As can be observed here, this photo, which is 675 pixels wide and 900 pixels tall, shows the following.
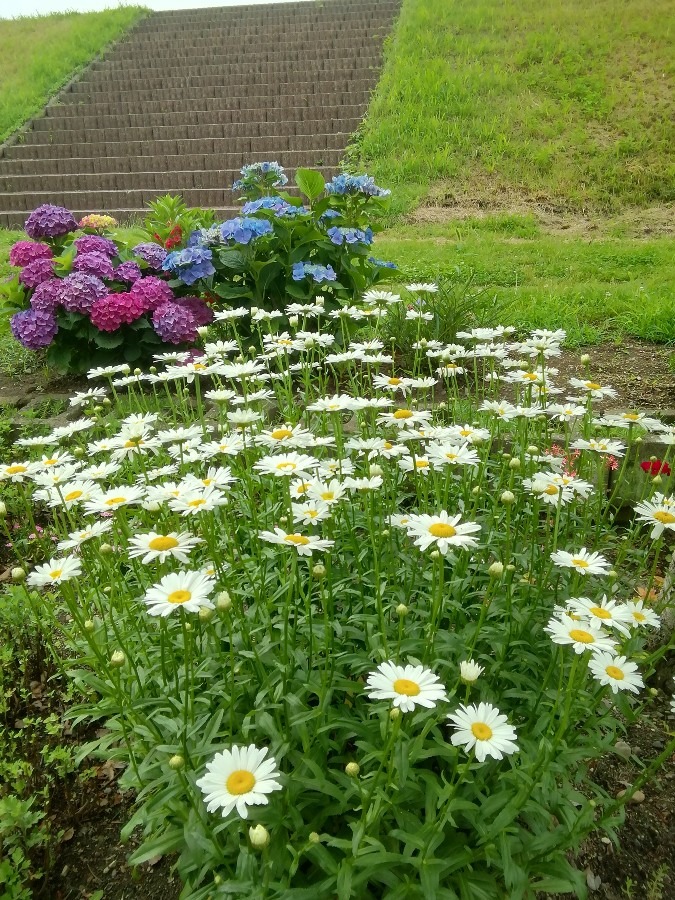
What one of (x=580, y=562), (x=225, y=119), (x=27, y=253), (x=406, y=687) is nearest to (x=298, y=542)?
(x=406, y=687)

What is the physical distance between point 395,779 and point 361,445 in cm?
67

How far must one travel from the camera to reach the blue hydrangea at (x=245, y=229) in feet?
10.4

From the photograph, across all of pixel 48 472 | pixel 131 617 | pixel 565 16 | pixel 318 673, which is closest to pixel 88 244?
pixel 48 472

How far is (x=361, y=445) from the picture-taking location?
4.81 ft

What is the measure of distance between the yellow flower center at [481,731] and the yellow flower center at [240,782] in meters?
0.33

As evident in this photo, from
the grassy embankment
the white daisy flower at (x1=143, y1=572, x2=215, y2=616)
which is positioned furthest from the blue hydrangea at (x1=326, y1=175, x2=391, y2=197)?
the white daisy flower at (x1=143, y1=572, x2=215, y2=616)

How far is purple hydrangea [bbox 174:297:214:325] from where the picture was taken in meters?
3.54

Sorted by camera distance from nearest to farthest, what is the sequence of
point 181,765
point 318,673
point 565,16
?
point 181,765 → point 318,673 → point 565,16

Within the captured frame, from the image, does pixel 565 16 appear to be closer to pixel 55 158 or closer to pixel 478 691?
pixel 55 158

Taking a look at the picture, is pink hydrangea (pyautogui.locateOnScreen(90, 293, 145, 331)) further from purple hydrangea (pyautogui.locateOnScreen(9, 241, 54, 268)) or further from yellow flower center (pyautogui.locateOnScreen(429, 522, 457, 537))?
yellow flower center (pyautogui.locateOnScreen(429, 522, 457, 537))

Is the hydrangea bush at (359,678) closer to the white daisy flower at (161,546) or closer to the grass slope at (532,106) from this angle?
the white daisy flower at (161,546)

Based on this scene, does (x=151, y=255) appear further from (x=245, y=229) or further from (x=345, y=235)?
(x=345, y=235)

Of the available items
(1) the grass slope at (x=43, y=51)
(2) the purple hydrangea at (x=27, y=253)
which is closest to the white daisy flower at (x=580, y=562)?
(2) the purple hydrangea at (x=27, y=253)

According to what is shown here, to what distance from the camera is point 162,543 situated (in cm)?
117
